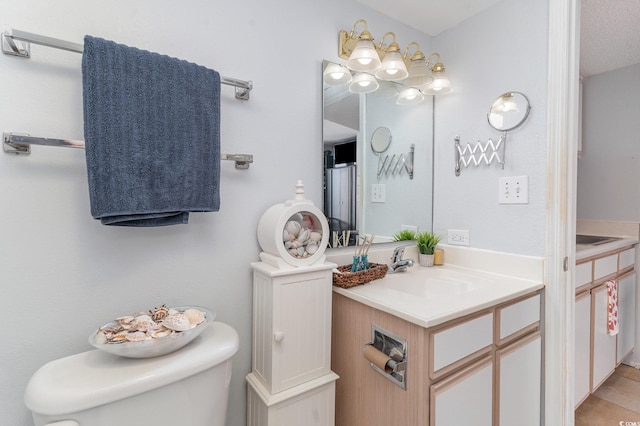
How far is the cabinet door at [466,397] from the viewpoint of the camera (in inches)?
37.6

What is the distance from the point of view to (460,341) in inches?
40.0

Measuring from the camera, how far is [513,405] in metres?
A: 1.23

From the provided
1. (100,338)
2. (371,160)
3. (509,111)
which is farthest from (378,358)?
(509,111)

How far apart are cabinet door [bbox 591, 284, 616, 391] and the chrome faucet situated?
49.5 inches

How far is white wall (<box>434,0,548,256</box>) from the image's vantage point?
1.38 metres

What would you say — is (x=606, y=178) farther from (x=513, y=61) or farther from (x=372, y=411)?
(x=372, y=411)

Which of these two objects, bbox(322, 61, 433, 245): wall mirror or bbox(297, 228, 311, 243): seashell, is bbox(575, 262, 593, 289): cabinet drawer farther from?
bbox(297, 228, 311, 243): seashell

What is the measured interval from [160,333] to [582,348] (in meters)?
2.20

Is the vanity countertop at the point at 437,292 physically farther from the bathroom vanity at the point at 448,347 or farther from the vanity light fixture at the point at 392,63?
the vanity light fixture at the point at 392,63

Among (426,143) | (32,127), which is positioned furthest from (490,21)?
(32,127)

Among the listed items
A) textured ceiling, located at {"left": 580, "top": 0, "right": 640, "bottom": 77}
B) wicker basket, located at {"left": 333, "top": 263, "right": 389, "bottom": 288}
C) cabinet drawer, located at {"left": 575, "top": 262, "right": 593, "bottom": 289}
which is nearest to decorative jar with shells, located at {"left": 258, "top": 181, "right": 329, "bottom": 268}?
wicker basket, located at {"left": 333, "top": 263, "right": 389, "bottom": 288}

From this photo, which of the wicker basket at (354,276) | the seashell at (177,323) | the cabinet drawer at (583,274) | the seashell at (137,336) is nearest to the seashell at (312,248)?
the wicker basket at (354,276)

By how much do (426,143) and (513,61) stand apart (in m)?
0.56

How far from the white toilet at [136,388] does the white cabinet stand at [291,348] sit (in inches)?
7.2
